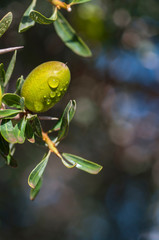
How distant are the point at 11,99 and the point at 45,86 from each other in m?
0.08

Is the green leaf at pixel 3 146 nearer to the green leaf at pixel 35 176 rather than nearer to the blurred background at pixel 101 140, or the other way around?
the green leaf at pixel 35 176

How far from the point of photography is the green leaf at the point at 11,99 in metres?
0.73

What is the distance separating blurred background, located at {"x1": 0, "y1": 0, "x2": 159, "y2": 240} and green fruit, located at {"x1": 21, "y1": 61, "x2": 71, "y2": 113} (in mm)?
1094

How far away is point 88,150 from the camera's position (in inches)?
110

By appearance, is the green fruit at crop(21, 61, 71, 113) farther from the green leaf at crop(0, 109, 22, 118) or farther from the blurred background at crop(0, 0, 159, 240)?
the blurred background at crop(0, 0, 159, 240)

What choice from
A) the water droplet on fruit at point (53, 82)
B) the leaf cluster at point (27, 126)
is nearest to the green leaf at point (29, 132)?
the leaf cluster at point (27, 126)

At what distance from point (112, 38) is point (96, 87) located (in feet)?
1.59

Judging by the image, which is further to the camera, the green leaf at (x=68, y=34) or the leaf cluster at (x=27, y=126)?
the green leaf at (x=68, y=34)

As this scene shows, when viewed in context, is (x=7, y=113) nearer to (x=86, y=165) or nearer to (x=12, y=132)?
(x=12, y=132)

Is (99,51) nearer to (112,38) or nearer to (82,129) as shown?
(112,38)

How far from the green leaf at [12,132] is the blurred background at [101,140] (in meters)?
1.14

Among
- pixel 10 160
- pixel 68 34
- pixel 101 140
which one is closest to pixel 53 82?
pixel 10 160

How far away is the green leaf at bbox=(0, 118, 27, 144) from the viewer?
720mm

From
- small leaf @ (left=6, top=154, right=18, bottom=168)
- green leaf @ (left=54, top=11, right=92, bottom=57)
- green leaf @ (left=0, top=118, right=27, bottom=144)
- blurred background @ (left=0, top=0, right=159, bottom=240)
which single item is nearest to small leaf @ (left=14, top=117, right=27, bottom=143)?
green leaf @ (left=0, top=118, right=27, bottom=144)
